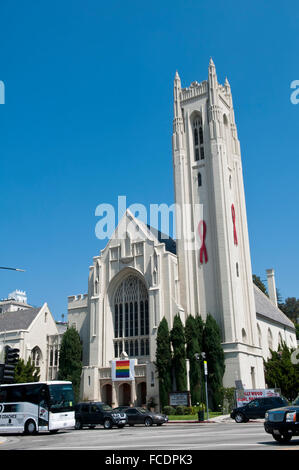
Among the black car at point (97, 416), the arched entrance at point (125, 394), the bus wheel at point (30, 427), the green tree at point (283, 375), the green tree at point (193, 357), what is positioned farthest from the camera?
the green tree at point (283, 375)

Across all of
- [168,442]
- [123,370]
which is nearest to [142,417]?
[168,442]

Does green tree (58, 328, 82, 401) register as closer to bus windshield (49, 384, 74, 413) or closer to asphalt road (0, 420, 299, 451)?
bus windshield (49, 384, 74, 413)

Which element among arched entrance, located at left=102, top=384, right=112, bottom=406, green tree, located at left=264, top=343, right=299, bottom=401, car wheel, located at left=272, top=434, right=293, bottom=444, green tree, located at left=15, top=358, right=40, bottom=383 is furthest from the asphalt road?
green tree, located at left=264, top=343, right=299, bottom=401

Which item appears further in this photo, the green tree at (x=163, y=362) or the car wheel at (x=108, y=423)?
the green tree at (x=163, y=362)

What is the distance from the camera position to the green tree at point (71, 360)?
174ft

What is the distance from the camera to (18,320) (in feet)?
208

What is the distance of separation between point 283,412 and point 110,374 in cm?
4005

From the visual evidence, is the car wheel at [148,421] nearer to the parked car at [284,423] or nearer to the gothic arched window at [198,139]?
the parked car at [284,423]

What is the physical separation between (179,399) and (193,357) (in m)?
4.36

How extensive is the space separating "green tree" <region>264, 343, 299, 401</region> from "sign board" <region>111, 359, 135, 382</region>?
18543 millimetres

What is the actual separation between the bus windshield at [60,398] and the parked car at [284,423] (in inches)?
593

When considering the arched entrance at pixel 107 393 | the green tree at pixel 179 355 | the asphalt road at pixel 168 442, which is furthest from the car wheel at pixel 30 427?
the arched entrance at pixel 107 393
